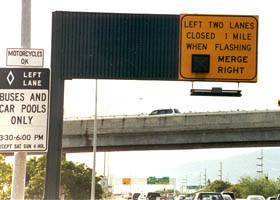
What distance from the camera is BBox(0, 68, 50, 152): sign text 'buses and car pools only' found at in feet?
34.9

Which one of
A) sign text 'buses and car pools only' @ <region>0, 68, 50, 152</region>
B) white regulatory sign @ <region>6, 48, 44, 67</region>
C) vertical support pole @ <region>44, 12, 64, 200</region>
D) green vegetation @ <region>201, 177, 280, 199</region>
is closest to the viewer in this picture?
sign text 'buses and car pools only' @ <region>0, 68, 50, 152</region>

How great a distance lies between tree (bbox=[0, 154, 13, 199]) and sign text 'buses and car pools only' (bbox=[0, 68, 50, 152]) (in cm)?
4871

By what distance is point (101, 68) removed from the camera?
19797 mm

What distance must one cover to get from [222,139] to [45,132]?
164 feet

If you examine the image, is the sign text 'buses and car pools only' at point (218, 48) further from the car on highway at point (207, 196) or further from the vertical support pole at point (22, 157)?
the car on highway at point (207, 196)

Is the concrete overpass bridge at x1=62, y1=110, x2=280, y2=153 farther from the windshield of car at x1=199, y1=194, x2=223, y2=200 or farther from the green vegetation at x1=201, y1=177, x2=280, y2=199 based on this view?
the green vegetation at x1=201, y1=177, x2=280, y2=199

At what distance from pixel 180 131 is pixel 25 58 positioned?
162ft

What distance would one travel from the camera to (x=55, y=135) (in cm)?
2030

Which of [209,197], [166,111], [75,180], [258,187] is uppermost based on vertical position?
[166,111]

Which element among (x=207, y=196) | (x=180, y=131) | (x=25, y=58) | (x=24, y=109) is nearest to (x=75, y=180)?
(x=180, y=131)

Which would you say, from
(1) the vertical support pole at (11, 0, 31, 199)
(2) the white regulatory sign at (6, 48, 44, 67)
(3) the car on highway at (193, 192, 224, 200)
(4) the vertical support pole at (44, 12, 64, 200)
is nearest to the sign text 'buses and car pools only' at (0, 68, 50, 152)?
(2) the white regulatory sign at (6, 48, 44, 67)

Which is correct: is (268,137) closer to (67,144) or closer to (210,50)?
(67,144)

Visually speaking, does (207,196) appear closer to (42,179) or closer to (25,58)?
(25,58)

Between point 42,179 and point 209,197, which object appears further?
point 42,179
